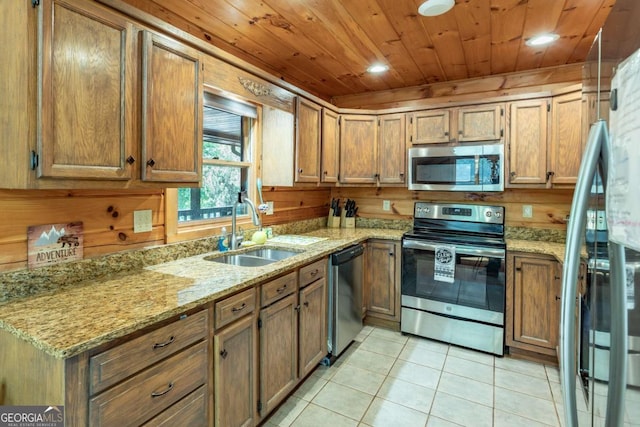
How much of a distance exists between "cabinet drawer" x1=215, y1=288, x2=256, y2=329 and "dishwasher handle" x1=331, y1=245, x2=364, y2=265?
91cm

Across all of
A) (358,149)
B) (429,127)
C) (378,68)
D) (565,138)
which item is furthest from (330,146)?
(565,138)

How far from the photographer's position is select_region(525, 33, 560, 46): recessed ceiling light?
7.82 feet

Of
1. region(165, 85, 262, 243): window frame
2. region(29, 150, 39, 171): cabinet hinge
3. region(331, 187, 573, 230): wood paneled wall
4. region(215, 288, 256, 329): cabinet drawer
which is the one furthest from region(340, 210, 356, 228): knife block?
region(29, 150, 39, 171): cabinet hinge

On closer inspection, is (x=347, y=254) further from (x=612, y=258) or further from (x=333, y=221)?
(x=612, y=258)

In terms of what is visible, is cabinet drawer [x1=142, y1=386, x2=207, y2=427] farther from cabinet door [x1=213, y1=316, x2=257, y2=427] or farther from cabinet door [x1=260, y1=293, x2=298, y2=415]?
cabinet door [x1=260, y1=293, x2=298, y2=415]

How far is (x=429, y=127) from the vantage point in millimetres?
3195

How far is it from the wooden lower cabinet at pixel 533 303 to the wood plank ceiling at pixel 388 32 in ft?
5.35

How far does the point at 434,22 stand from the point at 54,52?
2091 mm

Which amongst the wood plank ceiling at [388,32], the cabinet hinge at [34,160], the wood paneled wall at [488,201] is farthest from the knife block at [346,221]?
the cabinet hinge at [34,160]

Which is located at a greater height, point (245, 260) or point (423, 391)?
point (245, 260)

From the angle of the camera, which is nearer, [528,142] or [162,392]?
[162,392]

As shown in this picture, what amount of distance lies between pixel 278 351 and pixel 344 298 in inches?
33.3

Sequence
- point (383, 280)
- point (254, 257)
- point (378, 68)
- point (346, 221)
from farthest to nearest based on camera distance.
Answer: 1. point (346, 221)
2. point (383, 280)
3. point (378, 68)
4. point (254, 257)

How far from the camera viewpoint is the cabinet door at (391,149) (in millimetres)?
3331
